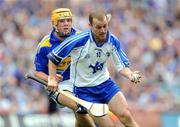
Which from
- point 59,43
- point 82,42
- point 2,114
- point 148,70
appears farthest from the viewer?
point 148,70

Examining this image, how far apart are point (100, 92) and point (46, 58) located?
1178mm

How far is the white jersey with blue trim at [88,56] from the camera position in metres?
14.2

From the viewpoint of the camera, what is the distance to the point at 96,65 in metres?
14.4

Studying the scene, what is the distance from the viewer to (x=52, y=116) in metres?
20.1

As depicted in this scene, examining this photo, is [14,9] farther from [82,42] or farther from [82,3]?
[82,42]

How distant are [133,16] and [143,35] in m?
1.00

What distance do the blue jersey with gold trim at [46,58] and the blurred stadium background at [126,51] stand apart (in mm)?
4385

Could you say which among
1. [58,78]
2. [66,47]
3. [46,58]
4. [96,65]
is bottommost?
[58,78]

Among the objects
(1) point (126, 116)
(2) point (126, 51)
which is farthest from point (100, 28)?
(2) point (126, 51)

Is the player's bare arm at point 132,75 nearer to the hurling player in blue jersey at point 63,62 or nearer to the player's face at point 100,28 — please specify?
the player's face at point 100,28

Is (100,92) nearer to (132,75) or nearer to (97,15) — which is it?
(132,75)

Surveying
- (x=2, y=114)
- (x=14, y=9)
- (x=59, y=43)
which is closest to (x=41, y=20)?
(x=14, y=9)

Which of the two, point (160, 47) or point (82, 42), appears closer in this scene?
point (82, 42)

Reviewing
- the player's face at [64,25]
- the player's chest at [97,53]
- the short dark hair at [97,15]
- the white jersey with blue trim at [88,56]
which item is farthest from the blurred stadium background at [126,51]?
the short dark hair at [97,15]
